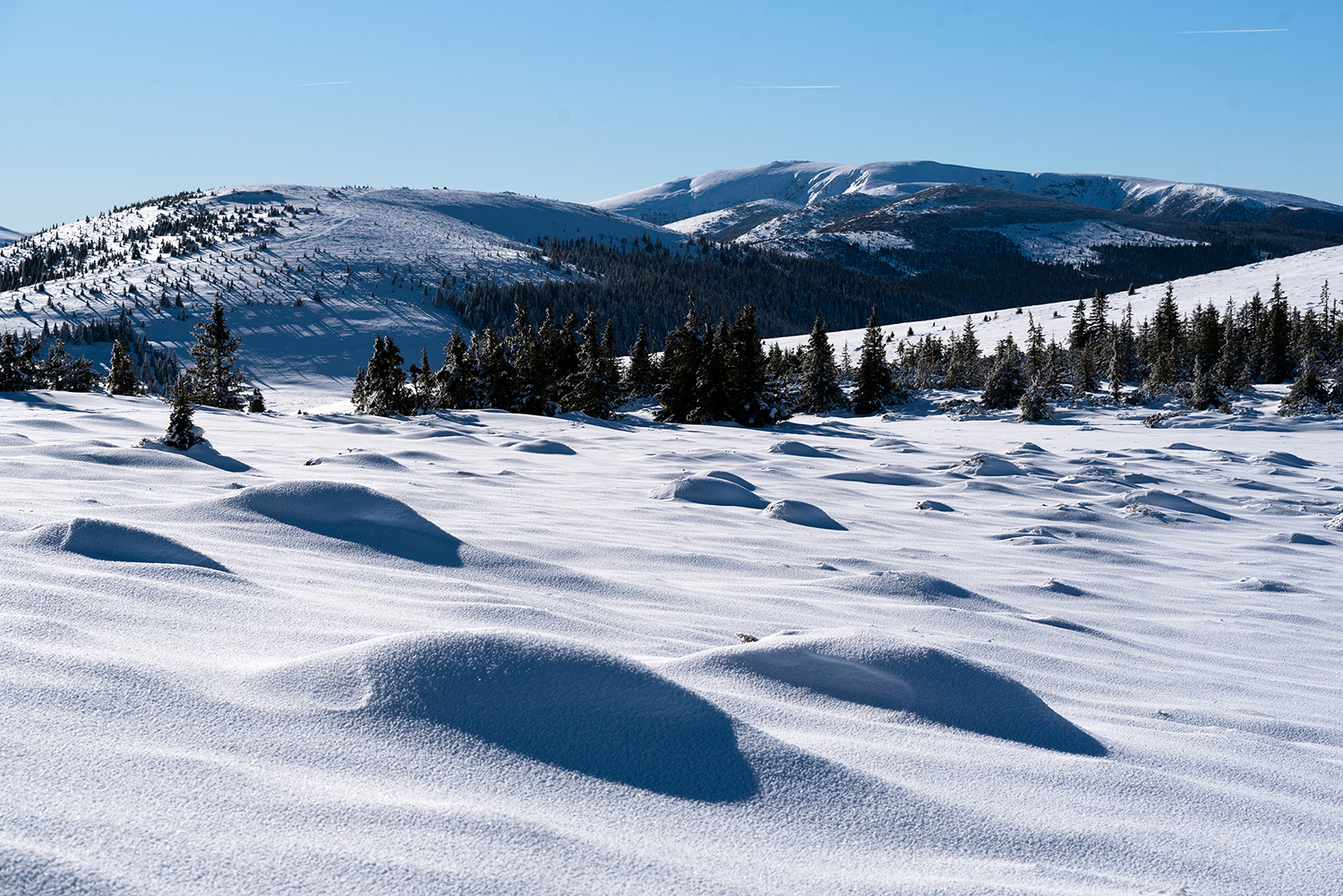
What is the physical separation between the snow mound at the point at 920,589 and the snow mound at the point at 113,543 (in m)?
3.87

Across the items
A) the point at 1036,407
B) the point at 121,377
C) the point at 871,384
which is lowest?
the point at 1036,407

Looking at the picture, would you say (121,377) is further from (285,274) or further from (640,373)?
(285,274)

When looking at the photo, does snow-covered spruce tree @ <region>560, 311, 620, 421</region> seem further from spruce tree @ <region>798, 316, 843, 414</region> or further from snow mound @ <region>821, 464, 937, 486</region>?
snow mound @ <region>821, 464, 937, 486</region>

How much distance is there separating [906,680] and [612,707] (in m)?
1.31

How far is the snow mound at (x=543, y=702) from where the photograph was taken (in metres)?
2.17

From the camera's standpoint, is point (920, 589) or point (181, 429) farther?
point (181, 429)

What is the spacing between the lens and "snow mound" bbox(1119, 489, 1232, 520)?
979cm

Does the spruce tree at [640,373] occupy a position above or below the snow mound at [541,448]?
above

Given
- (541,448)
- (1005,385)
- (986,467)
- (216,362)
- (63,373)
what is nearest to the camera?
(986,467)

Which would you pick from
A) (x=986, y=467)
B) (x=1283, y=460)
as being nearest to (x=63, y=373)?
(x=986, y=467)

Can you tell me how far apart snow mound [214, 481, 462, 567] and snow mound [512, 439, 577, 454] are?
23.5ft

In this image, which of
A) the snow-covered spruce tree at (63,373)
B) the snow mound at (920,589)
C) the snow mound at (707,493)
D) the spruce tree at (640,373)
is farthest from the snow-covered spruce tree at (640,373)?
the snow mound at (920,589)

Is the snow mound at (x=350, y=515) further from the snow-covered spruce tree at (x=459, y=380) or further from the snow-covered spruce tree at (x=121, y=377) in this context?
the snow-covered spruce tree at (x=121, y=377)

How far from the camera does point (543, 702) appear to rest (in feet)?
7.83
